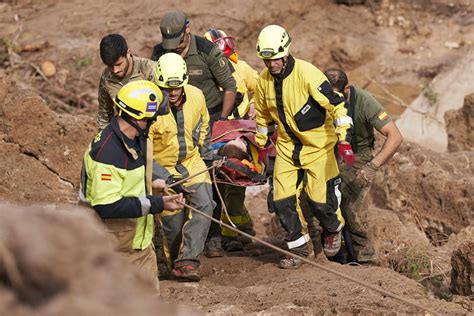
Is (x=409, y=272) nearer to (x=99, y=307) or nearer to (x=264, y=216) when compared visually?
(x=264, y=216)

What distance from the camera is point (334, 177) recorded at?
958cm

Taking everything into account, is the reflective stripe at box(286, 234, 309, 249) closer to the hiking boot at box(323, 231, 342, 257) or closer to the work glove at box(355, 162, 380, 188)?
the hiking boot at box(323, 231, 342, 257)

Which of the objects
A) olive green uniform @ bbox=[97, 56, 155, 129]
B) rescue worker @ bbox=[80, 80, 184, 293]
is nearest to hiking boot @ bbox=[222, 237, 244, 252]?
olive green uniform @ bbox=[97, 56, 155, 129]

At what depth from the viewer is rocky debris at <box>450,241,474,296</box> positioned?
8633 millimetres

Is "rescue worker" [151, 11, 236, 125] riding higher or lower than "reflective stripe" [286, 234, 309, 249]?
higher

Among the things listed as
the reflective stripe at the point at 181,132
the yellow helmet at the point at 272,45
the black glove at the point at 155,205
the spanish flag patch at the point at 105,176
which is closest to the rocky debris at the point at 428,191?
the yellow helmet at the point at 272,45

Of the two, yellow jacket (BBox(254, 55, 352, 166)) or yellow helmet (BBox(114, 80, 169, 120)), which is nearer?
yellow helmet (BBox(114, 80, 169, 120))

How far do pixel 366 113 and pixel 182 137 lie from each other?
198 centimetres

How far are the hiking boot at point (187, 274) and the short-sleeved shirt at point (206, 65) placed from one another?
2231mm

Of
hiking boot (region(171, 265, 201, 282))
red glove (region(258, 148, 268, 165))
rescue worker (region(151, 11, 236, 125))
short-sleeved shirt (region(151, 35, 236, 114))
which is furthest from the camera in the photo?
short-sleeved shirt (region(151, 35, 236, 114))

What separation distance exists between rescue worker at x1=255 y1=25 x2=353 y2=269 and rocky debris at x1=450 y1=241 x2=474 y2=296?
125cm

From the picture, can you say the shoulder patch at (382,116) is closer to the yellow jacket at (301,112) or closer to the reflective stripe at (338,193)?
the yellow jacket at (301,112)

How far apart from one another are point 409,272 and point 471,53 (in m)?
9.74

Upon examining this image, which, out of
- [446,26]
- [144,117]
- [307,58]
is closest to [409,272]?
[144,117]
